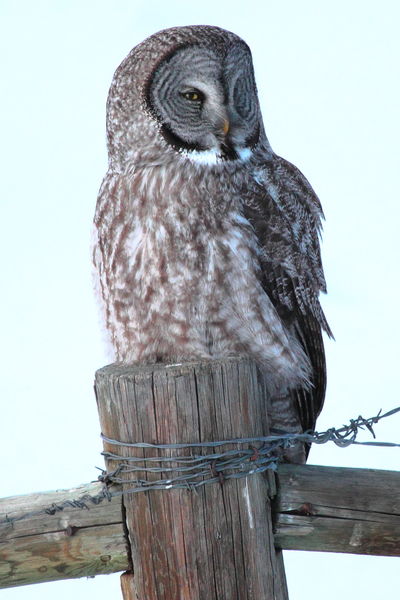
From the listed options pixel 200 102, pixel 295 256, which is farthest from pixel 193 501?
pixel 200 102

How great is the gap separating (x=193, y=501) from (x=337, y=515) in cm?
49

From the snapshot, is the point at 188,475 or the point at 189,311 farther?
the point at 189,311

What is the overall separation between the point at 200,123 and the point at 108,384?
1.21 m

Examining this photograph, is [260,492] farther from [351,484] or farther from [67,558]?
[67,558]

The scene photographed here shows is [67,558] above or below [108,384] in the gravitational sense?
below

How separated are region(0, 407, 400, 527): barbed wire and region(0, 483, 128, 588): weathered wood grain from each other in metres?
0.01

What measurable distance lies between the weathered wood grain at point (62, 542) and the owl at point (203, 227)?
2.57 feet

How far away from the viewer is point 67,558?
7.99 ft

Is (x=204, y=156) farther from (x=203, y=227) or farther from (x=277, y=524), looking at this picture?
(x=277, y=524)

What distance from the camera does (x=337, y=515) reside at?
2.52 m

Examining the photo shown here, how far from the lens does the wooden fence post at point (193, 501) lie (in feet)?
7.51

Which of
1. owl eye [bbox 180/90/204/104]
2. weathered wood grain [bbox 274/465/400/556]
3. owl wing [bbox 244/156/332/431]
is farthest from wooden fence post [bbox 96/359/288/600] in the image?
owl eye [bbox 180/90/204/104]

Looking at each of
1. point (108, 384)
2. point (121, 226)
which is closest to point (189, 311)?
point (121, 226)

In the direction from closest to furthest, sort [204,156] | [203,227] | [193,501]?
[193,501] < [203,227] < [204,156]
